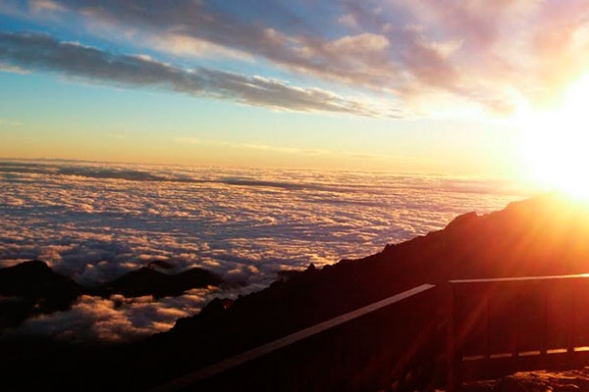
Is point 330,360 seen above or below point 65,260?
above

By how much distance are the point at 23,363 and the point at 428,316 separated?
66.9 m

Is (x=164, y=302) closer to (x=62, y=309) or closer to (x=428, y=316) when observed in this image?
(x=62, y=309)

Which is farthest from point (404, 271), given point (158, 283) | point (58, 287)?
point (58, 287)

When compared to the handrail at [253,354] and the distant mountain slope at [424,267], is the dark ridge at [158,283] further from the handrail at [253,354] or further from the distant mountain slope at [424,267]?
the handrail at [253,354]

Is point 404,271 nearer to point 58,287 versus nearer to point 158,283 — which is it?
point 158,283

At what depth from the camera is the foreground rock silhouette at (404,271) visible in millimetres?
19828

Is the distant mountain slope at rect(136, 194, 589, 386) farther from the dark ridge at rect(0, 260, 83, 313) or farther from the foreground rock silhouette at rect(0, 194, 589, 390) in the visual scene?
the dark ridge at rect(0, 260, 83, 313)

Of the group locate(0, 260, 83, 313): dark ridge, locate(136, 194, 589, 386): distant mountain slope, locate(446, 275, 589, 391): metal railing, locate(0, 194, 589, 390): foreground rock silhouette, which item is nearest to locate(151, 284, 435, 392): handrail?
locate(446, 275, 589, 391): metal railing

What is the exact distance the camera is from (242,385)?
11.4 feet

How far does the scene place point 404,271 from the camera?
21.2 m

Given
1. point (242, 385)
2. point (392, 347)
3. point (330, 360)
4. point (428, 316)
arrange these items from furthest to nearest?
point (428, 316), point (392, 347), point (330, 360), point (242, 385)

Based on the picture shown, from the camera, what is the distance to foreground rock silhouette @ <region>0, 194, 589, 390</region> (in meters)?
19.8

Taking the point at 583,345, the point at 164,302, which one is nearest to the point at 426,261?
the point at 583,345

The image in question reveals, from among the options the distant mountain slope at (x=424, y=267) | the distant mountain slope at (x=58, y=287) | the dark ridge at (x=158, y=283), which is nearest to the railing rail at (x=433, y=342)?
the distant mountain slope at (x=424, y=267)
